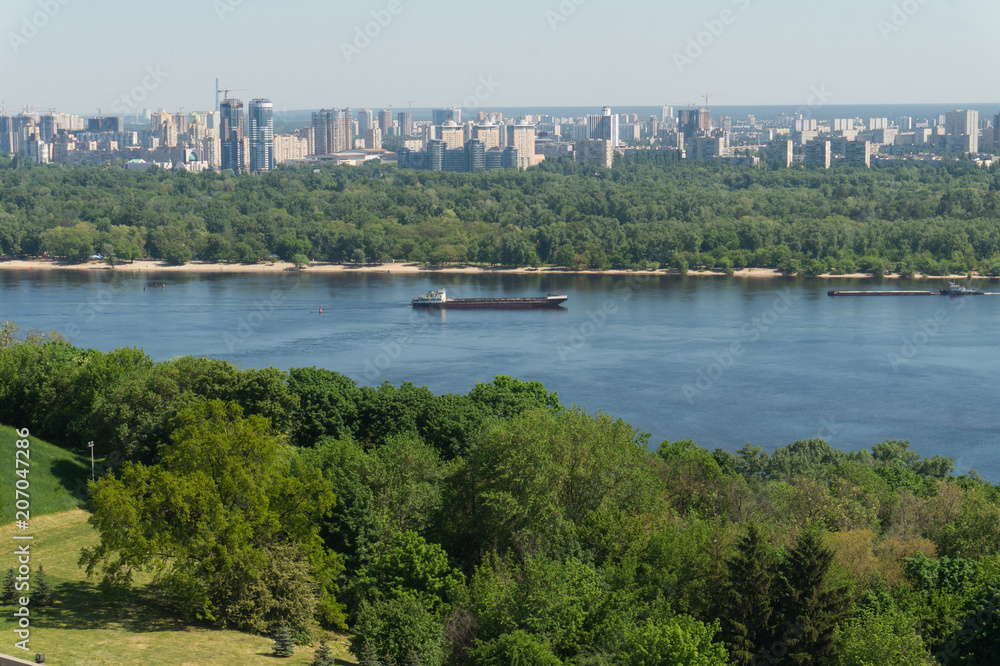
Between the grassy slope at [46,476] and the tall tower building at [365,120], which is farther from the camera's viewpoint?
the tall tower building at [365,120]

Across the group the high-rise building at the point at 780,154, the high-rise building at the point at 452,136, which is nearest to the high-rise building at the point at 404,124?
the high-rise building at the point at 452,136

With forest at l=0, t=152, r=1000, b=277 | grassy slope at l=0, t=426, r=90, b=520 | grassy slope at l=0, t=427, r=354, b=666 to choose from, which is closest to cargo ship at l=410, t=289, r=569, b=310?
forest at l=0, t=152, r=1000, b=277

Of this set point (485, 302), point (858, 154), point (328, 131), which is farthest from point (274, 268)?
point (328, 131)

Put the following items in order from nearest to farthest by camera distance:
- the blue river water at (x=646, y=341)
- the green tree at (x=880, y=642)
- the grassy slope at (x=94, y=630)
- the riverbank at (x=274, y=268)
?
the green tree at (x=880, y=642) → the grassy slope at (x=94, y=630) → the blue river water at (x=646, y=341) → the riverbank at (x=274, y=268)

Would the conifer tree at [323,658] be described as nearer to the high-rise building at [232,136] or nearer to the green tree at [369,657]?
the green tree at [369,657]

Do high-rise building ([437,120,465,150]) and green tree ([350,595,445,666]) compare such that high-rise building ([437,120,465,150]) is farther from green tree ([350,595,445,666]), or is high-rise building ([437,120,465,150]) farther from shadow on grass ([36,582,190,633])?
green tree ([350,595,445,666])

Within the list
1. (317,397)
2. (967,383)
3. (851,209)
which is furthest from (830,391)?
(851,209)
